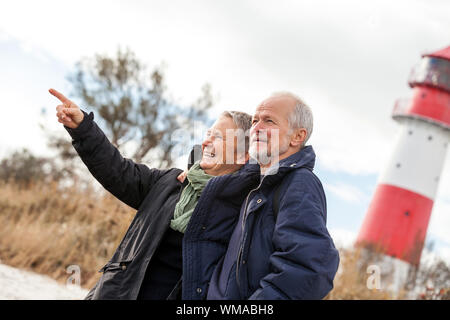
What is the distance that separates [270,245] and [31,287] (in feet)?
14.8

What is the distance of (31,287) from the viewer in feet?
17.3

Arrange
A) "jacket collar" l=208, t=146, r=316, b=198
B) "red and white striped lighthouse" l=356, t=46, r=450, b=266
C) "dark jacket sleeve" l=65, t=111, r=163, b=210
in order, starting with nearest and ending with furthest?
"jacket collar" l=208, t=146, r=316, b=198, "dark jacket sleeve" l=65, t=111, r=163, b=210, "red and white striped lighthouse" l=356, t=46, r=450, b=266

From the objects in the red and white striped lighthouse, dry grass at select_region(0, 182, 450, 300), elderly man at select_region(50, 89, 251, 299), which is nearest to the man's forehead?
elderly man at select_region(50, 89, 251, 299)

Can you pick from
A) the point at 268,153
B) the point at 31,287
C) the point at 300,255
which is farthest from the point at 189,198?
the point at 31,287

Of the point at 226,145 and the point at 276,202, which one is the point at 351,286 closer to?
the point at 226,145

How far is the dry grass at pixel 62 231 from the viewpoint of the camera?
6.18 metres

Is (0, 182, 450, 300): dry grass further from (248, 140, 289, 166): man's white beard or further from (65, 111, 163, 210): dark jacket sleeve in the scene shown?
(248, 140, 289, 166): man's white beard

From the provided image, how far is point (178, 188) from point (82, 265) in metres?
4.66

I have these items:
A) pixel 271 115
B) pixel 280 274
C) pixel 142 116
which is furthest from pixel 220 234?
pixel 142 116

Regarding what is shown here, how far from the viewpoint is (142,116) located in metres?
12.6

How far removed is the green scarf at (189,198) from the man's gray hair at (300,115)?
17.9 inches

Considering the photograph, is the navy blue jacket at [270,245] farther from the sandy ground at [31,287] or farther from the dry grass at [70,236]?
the dry grass at [70,236]

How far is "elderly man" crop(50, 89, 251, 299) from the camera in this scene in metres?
1.80
